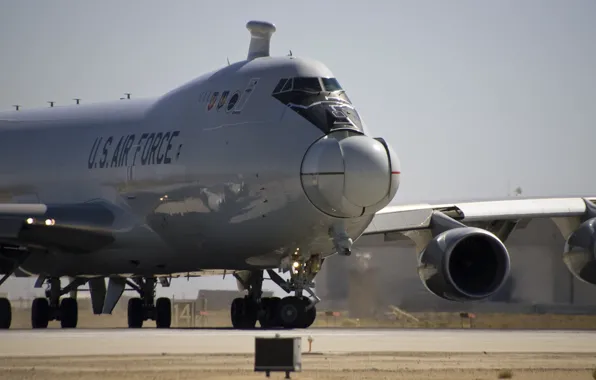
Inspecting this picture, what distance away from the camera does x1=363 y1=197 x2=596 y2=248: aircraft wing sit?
31.9 metres

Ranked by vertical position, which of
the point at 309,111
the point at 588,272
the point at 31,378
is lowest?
the point at 31,378

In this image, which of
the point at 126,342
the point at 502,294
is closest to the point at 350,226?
the point at 126,342

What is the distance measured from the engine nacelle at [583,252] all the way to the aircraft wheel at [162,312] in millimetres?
10989

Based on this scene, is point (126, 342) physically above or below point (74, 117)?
below

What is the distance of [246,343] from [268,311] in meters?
9.54

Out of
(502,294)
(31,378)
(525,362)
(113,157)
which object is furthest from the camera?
(502,294)

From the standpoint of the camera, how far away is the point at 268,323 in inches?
1270

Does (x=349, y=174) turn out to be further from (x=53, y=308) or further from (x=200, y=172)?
(x=53, y=308)

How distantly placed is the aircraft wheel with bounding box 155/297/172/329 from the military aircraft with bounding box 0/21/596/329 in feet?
0.15

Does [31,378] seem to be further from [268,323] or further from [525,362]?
[268,323]

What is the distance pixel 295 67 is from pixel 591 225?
730 cm

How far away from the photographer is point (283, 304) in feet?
95.0

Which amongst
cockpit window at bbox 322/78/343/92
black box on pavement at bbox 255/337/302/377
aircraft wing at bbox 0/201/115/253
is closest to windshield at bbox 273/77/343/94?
cockpit window at bbox 322/78/343/92

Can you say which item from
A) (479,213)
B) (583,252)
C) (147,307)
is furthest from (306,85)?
(147,307)
